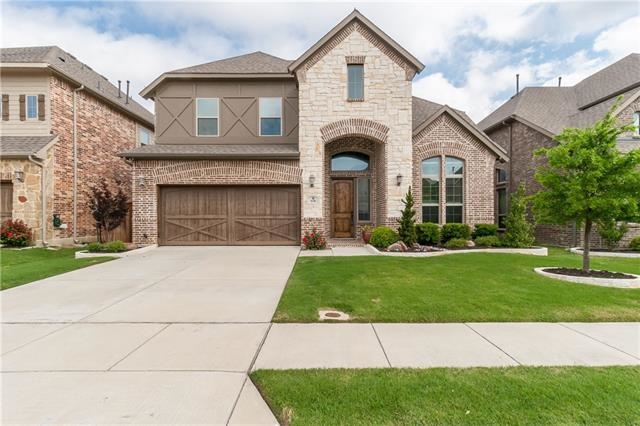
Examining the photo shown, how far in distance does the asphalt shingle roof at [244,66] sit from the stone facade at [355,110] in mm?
2125

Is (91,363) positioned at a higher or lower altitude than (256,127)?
lower

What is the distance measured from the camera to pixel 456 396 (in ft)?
8.35

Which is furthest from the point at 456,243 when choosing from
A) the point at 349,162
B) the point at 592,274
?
the point at 349,162

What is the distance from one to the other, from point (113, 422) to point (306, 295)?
134 inches

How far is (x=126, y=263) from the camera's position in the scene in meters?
8.64

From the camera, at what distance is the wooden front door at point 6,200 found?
38.8ft

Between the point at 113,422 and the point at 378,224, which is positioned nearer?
the point at 113,422

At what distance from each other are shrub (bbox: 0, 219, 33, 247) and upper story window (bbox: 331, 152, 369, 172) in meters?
12.2

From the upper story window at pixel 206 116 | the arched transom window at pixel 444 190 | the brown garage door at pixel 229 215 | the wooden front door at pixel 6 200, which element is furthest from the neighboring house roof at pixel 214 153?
the arched transom window at pixel 444 190

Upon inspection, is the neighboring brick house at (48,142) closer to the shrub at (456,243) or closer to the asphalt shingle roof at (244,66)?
the asphalt shingle roof at (244,66)

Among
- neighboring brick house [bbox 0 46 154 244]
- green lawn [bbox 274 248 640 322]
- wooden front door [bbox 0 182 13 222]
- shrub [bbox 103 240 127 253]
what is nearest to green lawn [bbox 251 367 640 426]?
green lawn [bbox 274 248 640 322]

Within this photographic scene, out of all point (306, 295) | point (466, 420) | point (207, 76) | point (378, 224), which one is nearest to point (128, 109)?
point (207, 76)

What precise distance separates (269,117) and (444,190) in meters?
8.25

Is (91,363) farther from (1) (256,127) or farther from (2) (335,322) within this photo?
(1) (256,127)
